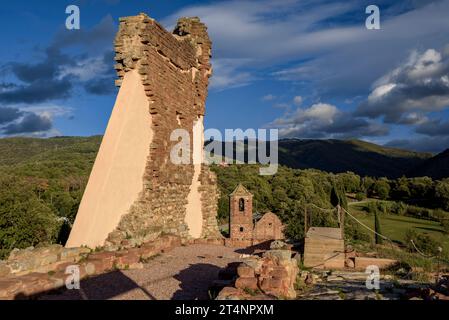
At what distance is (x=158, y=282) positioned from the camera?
7.37 meters

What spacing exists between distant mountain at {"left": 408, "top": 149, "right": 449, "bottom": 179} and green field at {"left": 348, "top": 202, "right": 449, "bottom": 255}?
26773 millimetres

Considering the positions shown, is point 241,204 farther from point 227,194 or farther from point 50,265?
point 227,194

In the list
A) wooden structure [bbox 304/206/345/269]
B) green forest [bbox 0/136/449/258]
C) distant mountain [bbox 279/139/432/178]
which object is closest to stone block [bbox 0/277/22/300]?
wooden structure [bbox 304/206/345/269]

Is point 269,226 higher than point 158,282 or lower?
lower

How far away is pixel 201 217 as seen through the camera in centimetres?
1398

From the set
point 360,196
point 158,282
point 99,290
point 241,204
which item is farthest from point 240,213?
point 360,196

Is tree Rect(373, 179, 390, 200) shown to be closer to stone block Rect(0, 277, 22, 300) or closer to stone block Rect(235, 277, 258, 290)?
stone block Rect(235, 277, 258, 290)

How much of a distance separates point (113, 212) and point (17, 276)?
304cm

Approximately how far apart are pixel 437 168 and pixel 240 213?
7981cm

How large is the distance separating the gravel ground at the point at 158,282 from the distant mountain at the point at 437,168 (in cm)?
8998

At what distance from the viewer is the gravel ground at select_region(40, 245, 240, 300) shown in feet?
21.0

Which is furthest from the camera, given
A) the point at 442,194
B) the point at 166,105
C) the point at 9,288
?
the point at 442,194
